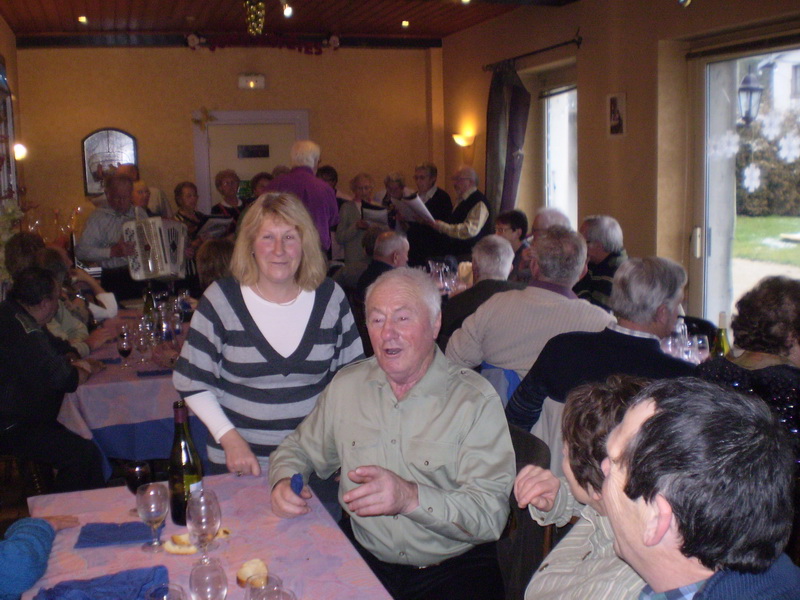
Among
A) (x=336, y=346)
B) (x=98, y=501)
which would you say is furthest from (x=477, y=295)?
(x=98, y=501)

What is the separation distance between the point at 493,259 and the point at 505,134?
→ 13.6 feet

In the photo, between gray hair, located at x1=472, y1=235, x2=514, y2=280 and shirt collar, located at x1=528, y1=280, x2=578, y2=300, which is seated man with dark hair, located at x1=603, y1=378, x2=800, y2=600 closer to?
shirt collar, located at x1=528, y1=280, x2=578, y2=300

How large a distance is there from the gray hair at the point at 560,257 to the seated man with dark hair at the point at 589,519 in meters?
1.88

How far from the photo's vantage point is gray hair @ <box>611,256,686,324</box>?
9.64 ft

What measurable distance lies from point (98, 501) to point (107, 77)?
26.9 feet

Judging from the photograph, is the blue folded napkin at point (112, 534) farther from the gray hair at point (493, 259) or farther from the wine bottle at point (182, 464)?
the gray hair at point (493, 259)

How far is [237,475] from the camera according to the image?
2.37 meters

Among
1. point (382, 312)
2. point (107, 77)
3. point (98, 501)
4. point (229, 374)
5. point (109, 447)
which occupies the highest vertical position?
point (107, 77)

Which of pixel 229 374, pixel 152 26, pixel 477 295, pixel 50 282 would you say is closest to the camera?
pixel 229 374

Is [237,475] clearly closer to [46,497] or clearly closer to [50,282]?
[46,497]

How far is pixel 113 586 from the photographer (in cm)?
166

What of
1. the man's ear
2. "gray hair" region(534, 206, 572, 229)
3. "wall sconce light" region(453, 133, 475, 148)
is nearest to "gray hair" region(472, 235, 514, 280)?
"gray hair" region(534, 206, 572, 229)

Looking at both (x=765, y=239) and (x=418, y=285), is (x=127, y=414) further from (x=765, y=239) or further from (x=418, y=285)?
(x=765, y=239)

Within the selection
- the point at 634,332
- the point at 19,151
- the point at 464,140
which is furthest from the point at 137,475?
the point at 464,140
